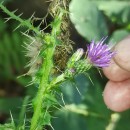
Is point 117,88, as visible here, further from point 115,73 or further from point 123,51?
point 123,51

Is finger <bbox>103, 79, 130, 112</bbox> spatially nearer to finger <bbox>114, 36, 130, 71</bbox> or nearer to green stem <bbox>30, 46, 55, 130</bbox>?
finger <bbox>114, 36, 130, 71</bbox>

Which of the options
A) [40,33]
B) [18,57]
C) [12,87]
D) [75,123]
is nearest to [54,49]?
[40,33]

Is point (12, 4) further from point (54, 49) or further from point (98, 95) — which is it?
point (54, 49)

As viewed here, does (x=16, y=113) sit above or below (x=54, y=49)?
below

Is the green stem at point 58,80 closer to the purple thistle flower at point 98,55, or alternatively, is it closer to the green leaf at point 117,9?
the purple thistle flower at point 98,55

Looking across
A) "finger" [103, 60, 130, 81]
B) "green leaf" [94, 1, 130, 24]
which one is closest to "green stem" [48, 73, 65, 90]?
"finger" [103, 60, 130, 81]
